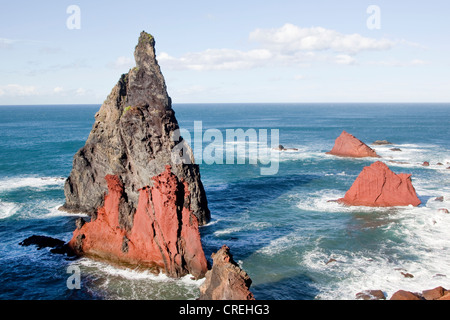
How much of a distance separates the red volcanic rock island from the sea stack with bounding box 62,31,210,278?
73.2ft

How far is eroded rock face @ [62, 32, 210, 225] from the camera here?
141ft

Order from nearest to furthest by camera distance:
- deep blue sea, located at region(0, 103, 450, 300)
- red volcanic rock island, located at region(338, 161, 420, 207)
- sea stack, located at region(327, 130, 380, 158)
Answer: deep blue sea, located at region(0, 103, 450, 300) < red volcanic rock island, located at region(338, 161, 420, 207) < sea stack, located at region(327, 130, 380, 158)

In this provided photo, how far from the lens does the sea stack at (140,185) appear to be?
3594cm

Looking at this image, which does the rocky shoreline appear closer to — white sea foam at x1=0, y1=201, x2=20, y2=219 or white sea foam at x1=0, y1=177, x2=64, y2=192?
white sea foam at x1=0, y1=201, x2=20, y2=219

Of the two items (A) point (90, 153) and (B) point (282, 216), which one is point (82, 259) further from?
(B) point (282, 216)

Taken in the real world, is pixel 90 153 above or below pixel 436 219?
above

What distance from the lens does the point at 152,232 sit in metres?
37.1

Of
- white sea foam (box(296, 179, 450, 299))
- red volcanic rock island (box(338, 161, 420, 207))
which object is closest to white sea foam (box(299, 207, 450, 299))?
white sea foam (box(296, 179, 450, 299))

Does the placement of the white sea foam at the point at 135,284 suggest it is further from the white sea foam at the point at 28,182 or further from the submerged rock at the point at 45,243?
the white sea foam at the point at 28,182

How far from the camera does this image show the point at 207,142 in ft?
416

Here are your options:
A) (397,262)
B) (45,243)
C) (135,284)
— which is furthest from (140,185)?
(397,262)

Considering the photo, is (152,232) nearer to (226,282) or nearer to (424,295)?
(226,282)

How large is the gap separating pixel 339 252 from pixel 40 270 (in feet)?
95.5
